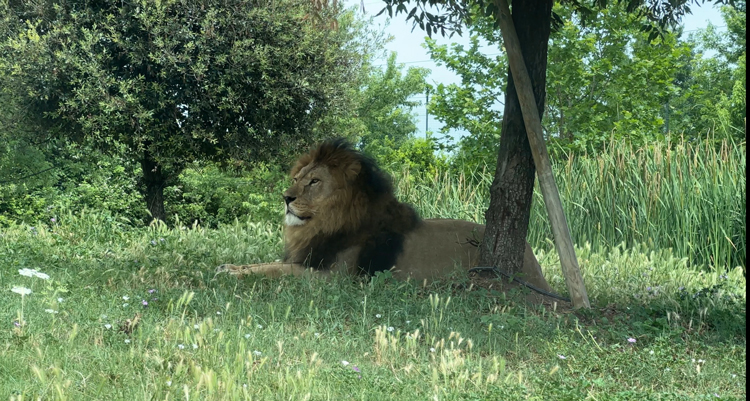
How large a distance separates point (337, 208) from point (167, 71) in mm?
6063

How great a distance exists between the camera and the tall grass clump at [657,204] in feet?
33.8

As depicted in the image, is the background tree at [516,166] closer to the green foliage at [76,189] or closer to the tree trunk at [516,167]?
the tree trunk at [516,167]

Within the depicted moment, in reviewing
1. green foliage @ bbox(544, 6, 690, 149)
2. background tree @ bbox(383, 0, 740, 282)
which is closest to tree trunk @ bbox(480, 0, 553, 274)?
background tree @ bbox(383, 0, 740, 282)

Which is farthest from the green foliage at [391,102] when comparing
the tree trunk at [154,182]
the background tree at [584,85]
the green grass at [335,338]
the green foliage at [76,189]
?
the green grass at [335,338]

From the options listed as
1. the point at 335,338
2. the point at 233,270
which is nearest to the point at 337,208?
the point at 233,270

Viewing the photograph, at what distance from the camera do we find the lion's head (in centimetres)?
645

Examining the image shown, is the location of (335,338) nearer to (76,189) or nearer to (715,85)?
(76,189)

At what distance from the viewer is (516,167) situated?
6.51 metres

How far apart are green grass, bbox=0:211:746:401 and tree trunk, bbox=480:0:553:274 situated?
2.16 feet

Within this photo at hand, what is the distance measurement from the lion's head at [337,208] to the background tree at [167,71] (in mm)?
5368

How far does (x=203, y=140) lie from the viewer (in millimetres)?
11805

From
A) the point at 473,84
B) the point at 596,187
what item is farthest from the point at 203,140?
the point at 473,84

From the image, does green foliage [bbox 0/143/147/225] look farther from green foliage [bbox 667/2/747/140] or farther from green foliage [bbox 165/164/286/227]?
green foliage [bbox 667/2/747/140]

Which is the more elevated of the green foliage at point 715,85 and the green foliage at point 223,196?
the green foliage at point 715,85
